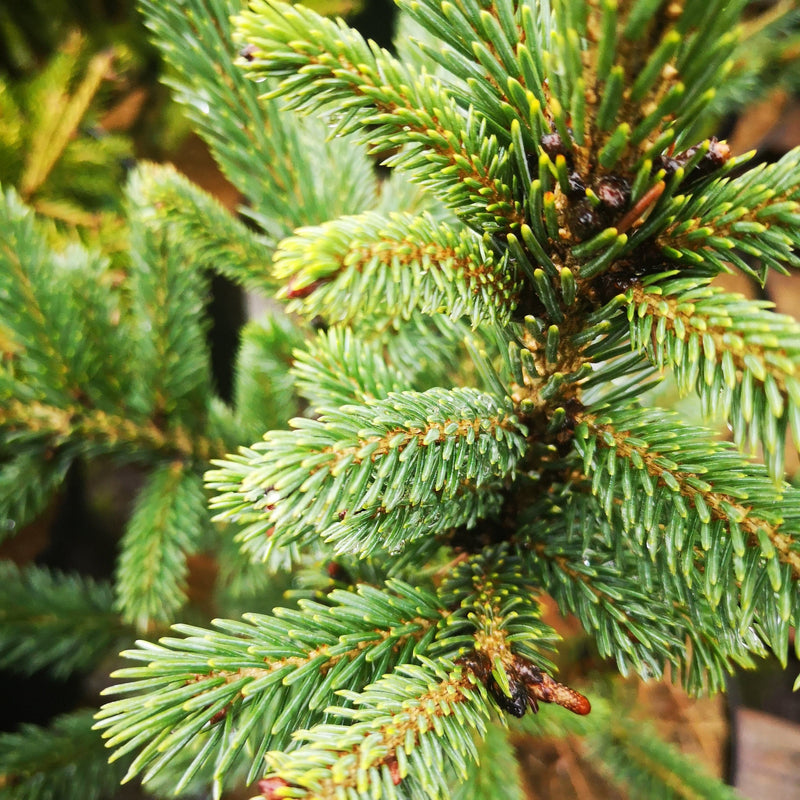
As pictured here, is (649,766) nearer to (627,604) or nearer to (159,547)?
(627,604)

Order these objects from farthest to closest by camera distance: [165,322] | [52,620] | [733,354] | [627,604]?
1. [52,620]
2. [165,322]
3. [627,604]
4. [733,354]

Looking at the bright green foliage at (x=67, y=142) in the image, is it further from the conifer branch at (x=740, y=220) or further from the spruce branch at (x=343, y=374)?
the conifer branch at (x=740, y=220)

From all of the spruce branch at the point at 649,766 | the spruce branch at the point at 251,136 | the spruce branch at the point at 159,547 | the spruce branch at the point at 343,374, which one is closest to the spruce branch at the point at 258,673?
the spruce branch at the point at 343,374

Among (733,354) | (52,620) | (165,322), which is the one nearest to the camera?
(733,354)

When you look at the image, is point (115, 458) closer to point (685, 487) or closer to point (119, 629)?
point (119, 629)

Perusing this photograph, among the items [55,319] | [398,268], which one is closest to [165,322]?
[55,319]

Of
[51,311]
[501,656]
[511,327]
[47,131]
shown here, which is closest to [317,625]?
[501,656]
